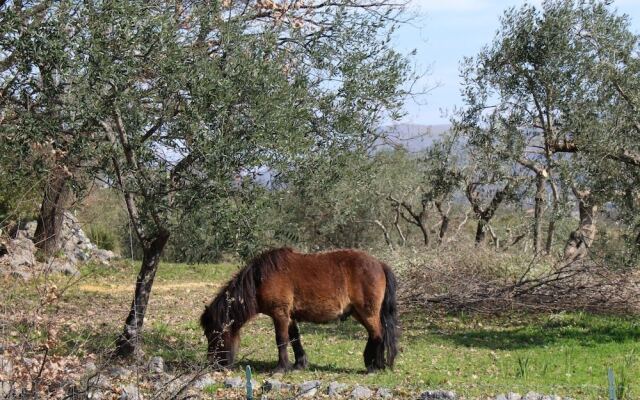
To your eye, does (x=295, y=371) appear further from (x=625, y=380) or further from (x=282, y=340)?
(x=625, y=380)

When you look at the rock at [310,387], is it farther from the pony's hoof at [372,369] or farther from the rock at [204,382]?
the pony's hoof at [372,369]

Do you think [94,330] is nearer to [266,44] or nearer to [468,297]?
[266,44]

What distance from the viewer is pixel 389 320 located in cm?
1131

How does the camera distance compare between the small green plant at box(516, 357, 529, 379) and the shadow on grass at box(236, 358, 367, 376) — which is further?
the shadow on grass at box(236, 358, 367, 376)

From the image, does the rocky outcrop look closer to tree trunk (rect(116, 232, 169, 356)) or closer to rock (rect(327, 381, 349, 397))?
tree trunk (rect(116, 232, 169, 356))

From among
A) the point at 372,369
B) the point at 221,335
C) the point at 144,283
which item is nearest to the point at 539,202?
the point at 372,369

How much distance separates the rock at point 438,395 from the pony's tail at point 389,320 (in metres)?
2.30

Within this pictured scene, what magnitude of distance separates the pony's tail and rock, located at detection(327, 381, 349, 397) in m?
1.71

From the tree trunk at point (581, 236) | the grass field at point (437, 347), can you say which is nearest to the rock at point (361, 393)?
the grass field at point (437, 347)

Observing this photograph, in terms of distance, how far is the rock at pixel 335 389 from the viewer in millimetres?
9359

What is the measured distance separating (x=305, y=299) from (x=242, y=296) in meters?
0.88

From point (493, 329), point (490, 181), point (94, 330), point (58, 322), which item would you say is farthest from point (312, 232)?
point (58, 322)

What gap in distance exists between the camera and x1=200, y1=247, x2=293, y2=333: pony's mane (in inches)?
437

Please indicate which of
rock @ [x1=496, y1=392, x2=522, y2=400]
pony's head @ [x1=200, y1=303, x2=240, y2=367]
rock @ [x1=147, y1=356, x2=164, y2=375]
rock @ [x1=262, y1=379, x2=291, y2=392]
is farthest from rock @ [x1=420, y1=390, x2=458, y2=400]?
Answer: rock @ [x1=147, y1=356, x2=164, y2=375]
